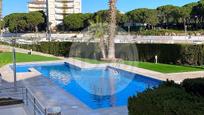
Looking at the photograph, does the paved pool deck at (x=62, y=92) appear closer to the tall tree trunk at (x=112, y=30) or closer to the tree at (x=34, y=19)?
the tall tree trunk at (x=112, y=30)

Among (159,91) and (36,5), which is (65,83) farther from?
(36,5)

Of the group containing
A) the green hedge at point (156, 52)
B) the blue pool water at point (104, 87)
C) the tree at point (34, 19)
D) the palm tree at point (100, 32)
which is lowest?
the blue pool water at point (104, 87)

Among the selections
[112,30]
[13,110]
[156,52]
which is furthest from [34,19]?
[13,110]

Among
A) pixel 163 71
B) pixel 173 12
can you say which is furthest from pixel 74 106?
pixel 173 12

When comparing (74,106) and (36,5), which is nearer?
(74,106)

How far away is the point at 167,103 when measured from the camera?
16.8 feet

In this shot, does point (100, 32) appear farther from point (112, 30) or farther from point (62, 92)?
point (62, 92)

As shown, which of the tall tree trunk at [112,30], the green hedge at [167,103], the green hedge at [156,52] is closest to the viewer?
the green hedge at [167,103]

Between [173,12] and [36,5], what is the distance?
229 ft

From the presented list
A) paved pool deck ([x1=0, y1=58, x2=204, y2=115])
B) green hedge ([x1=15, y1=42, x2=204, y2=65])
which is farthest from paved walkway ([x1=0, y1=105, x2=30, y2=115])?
green hedge ([x1=15, y1=42, x2=204, y2=65])

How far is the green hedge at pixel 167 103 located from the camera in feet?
15.8

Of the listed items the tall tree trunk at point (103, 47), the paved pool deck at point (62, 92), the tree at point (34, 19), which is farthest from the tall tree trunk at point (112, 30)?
the tree at point (34, 19)

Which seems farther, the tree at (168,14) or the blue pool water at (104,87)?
the tree at (168,14)

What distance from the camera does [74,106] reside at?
9.73m
